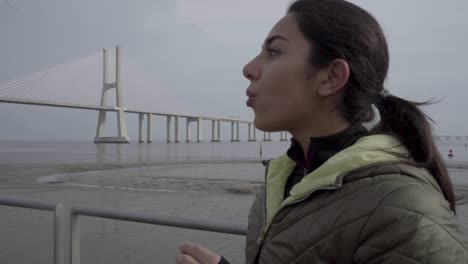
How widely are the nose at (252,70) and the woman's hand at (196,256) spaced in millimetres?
456

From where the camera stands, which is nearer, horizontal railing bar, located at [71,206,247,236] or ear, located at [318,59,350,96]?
ear, located at [318,59,350,96]

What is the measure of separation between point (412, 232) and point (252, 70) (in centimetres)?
57

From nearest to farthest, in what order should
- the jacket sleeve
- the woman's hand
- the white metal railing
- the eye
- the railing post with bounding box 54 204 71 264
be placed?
the jacket sleeve → the woman's hand → the eye → the white metal railing → the railing post with bounding box 54 204 71 264

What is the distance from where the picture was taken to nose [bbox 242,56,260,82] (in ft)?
3.44

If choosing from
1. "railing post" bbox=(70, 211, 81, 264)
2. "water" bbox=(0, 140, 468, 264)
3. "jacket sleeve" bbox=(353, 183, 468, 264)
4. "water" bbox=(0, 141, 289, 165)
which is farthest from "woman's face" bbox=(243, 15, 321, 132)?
"water" bbox=(0, 141, 289, 165)

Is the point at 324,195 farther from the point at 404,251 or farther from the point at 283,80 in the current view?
the point at 283,80

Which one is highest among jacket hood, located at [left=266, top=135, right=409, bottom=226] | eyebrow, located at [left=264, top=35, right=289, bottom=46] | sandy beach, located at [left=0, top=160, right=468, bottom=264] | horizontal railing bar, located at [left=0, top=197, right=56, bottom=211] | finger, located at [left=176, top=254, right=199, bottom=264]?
eyebrow, located at [left=264, top=35, right=289, bottom=46]

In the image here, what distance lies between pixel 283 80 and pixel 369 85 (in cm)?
22

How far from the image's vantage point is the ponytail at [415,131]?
93 cm

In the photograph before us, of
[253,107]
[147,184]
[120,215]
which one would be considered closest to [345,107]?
[253,107]

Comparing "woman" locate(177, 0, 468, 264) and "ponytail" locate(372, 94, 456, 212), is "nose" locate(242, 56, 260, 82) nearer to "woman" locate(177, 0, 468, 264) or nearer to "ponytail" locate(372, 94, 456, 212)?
"woman" locate(177, 0, 468, 264)

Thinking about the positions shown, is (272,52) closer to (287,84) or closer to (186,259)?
(287,84)

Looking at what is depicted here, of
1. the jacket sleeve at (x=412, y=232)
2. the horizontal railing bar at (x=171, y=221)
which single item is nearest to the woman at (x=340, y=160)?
the jacket sleeve at (x=412, y=232)

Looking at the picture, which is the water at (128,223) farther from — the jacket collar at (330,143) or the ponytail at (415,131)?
the jacket collar at (330,143)
